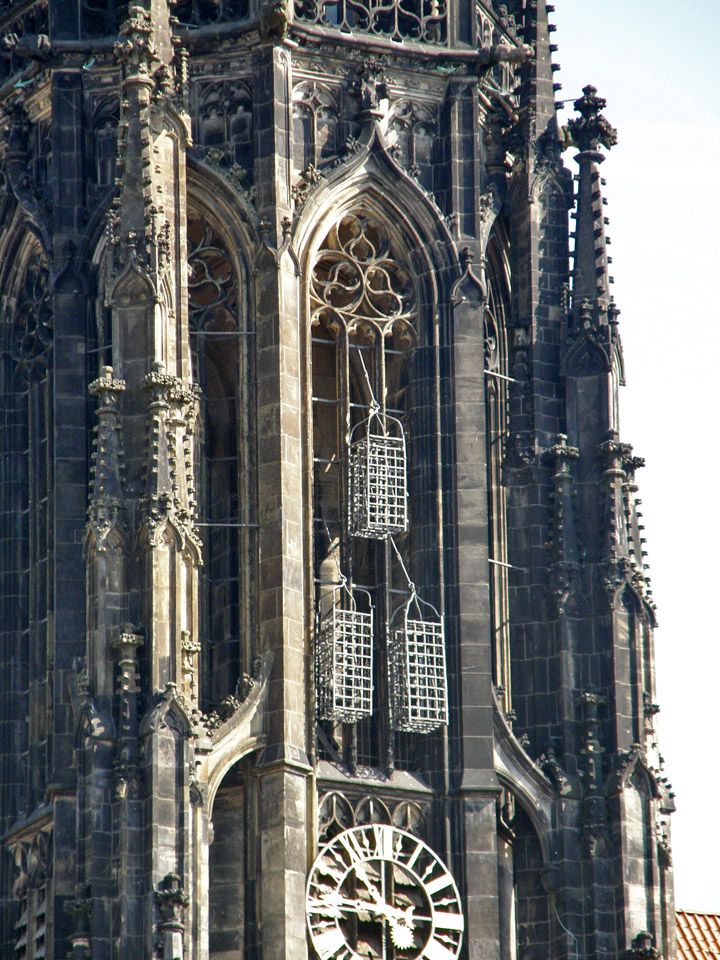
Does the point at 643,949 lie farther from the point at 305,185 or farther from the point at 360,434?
the point at 305,185

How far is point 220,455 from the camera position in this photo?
7356 cm

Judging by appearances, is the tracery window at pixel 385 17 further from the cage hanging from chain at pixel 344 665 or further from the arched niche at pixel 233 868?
the arched niche at pixel 233 868

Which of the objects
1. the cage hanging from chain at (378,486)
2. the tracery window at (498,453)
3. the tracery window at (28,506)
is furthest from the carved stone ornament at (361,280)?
the tracery window at (28,506)

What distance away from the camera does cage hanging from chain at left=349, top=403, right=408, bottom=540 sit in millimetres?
72562

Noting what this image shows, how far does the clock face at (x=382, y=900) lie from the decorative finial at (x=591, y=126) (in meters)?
10.9

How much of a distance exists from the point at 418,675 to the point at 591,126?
8945 mm

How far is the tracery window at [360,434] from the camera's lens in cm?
7194

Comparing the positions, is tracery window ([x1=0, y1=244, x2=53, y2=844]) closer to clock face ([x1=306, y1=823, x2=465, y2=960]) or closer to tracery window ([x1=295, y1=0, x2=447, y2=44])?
clock face ([x1=306, y1=823, x2=465, y2=960])

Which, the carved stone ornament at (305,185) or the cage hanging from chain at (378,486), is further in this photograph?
the carved stone ornament at (305,185)

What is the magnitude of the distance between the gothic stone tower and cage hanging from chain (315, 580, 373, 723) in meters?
0.05

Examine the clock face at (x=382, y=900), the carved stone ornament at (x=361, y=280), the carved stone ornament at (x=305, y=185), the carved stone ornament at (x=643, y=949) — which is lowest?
the carved stone ornament at (x=643, y=949)

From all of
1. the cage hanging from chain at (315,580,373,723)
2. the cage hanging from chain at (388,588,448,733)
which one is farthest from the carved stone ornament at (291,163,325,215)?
the cage hanging from chain at (388,588,448,733)

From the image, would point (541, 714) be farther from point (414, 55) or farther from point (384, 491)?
point (414, 55)

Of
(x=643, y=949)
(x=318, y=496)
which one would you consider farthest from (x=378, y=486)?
(x=643, y=949)
